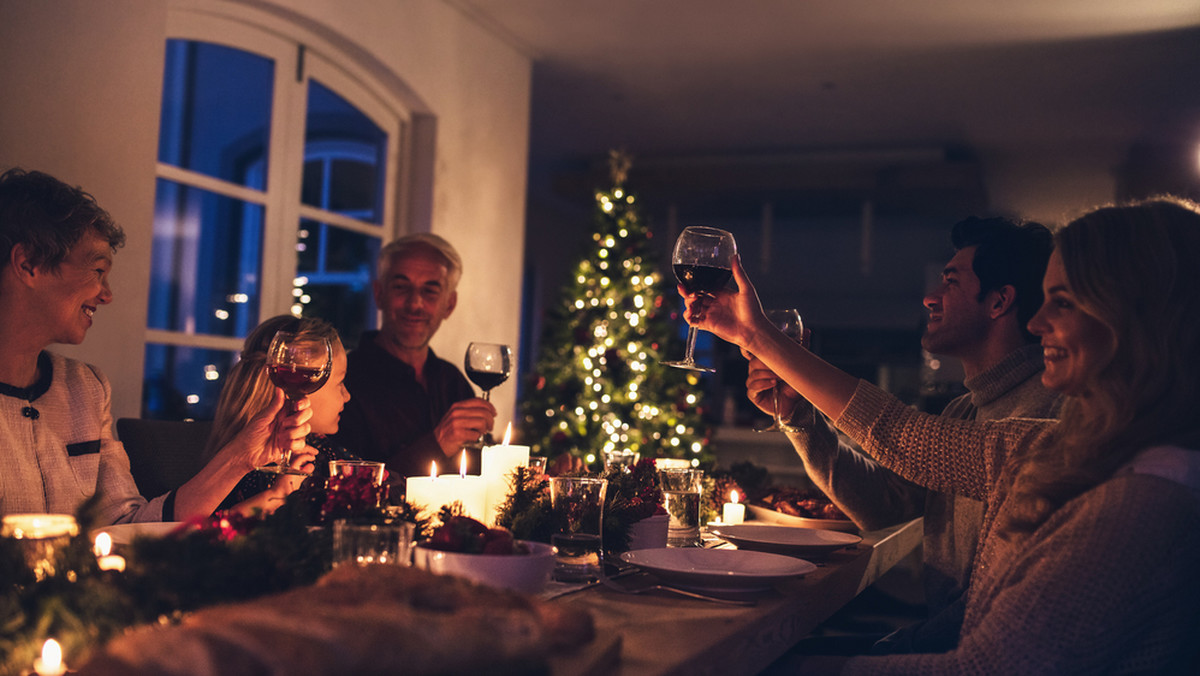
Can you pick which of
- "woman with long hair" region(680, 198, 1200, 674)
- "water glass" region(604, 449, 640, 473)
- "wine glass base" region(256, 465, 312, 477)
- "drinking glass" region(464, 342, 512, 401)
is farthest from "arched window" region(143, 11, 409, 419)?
"woman with long hair" region(680, 198, 1200, 674)

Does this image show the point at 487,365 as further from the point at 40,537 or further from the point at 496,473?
the point at 40,537

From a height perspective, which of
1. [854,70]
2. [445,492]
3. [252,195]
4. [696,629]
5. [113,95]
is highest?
[854,70]

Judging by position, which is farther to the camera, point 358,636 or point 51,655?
point 51,655

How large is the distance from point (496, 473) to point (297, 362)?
1.25ft

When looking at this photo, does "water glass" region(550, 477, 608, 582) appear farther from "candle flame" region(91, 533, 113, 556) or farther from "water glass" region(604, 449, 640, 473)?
"candle flame" region(91, 533, 113, 556)

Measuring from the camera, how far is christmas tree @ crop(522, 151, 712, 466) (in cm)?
468

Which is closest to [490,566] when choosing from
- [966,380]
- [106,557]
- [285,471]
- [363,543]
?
[363,543]

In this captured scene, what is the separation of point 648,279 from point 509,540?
12.4 ft

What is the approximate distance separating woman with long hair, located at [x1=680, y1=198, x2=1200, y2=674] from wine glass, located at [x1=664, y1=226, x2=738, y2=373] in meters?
0.53

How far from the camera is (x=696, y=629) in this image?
110 centimetres

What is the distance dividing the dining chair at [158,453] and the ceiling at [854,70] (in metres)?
2.87

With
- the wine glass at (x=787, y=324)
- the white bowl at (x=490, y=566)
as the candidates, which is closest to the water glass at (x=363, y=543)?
the white bowl at (x=490, y=566)

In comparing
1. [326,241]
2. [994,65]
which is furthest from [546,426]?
[994,65]

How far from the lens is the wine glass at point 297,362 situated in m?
1.56
